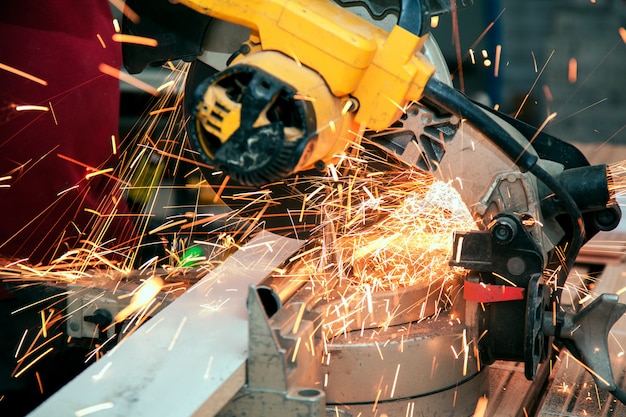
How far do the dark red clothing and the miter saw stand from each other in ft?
2.51

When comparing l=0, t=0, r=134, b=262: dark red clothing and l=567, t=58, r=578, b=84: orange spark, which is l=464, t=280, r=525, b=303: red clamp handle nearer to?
l=0, t=0, r=134, b=262: dark red clothing

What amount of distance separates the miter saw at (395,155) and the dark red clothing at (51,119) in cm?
77

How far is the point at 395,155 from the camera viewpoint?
6.08 feet

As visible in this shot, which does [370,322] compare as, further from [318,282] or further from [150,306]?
[150,306]

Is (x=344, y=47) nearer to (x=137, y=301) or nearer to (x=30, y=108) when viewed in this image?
(x=137, y=301)

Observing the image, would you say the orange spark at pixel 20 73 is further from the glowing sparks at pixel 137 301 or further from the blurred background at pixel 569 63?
the blurred background at pixel 569 63

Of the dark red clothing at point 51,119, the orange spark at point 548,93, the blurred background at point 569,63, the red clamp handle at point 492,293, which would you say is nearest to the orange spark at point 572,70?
the blurred background at point 569,63

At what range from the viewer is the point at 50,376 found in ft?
8.23

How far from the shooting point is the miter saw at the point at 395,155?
1577 mm

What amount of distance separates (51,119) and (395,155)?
127 centimetres

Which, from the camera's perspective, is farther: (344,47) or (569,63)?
(569,63)

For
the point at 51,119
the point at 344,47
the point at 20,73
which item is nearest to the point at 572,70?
the point at 51,119

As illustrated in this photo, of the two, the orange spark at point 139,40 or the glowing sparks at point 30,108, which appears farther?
the glowing sparks at point 30,108

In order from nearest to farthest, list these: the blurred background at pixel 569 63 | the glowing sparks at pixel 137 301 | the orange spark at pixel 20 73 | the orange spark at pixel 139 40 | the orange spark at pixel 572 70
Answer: the orange spark at pixel 139 40
the glowing sparks at pixel 137 301
the orange spark at pixel 20 73
the blurred background at pixel 569 63
the orange spark at pixel 572 70
